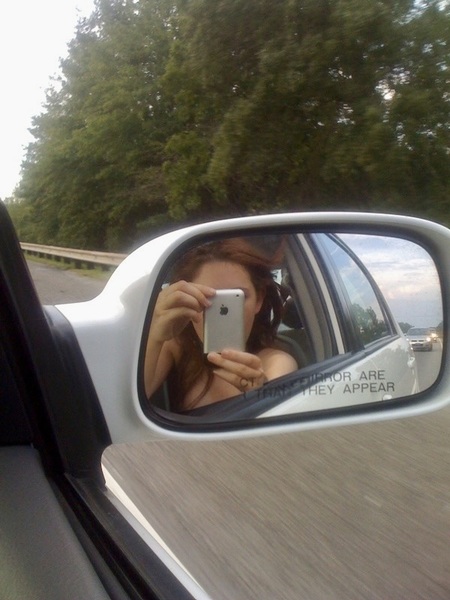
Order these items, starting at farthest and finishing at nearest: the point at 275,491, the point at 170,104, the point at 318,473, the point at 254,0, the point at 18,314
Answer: the point at 170,104 < the point at 254,0 < the point at 318,473 < the point at 275,491 < the point at 18,314

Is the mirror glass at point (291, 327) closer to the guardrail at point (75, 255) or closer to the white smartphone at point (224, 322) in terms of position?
the white smartphone at point (224, 322)

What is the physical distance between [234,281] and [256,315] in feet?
0.35

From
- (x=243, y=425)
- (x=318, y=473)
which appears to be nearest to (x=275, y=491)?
(x=318, y=473)

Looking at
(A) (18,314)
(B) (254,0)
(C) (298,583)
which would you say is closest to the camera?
(A) (18,314)

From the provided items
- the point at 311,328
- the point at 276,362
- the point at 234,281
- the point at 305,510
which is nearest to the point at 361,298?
the point at 311,328

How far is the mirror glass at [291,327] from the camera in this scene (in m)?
2.08

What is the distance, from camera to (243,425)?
2.26m

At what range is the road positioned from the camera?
3371 millimetres

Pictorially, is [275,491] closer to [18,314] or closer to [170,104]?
[18,314]

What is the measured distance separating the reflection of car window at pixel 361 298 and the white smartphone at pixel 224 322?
31.9 inches

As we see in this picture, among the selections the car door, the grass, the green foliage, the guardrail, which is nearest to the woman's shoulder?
the car door

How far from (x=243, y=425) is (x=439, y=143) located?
14475 mm

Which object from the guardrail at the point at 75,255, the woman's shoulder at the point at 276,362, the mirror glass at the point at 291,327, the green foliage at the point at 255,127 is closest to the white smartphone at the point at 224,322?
the mirror glass at the point at 291,327

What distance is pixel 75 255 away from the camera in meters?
19.5
